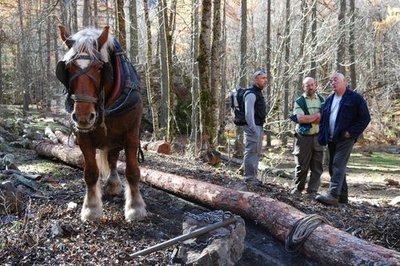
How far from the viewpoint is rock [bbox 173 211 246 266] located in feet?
10.5

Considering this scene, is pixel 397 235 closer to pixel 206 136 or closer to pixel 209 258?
pixel 209 258

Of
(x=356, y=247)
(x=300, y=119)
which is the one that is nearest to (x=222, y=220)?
(x=356, y=247)

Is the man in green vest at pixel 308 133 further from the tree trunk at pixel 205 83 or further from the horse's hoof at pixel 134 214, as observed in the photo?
the horse's hoof at pixel 134 214

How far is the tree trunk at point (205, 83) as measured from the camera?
8.92m

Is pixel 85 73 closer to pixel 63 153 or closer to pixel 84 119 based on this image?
pixel 84 119

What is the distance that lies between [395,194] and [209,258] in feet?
32.0

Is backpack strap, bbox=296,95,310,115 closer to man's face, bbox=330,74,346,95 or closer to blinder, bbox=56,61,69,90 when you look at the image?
man's face, bbox=330,74,346,95

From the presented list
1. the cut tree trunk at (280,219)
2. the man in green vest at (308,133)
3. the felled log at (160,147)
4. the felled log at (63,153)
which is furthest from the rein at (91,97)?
the felled log at (160,147)

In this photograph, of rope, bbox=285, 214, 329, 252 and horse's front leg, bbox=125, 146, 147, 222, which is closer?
rope, bbox=285, 214, 329, 252

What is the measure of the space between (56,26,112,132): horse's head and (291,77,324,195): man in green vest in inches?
148

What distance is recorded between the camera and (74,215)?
14.8ft

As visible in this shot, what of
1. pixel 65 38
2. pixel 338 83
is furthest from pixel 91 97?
pixel 338 83

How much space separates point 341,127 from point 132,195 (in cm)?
325

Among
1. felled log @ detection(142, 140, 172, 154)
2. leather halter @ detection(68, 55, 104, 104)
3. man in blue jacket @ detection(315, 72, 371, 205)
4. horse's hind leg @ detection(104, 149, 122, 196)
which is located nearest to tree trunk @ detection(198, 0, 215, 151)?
felled log @ detection(142, 140, 172, 154)
